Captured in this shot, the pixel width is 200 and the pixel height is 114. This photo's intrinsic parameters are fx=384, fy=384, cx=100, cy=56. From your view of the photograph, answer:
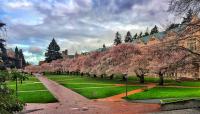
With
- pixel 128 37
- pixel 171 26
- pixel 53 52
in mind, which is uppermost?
pixel 128 37

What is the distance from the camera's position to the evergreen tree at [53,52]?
162500 millimetres

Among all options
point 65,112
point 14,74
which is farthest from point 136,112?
point 14,74

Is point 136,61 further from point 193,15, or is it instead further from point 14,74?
point 14,74

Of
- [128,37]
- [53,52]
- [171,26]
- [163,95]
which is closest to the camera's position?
[171,26]

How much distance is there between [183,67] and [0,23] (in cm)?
1376

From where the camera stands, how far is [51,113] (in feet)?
81.5

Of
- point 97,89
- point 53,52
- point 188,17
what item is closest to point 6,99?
point 188,17

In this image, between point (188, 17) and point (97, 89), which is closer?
point (188, 17)

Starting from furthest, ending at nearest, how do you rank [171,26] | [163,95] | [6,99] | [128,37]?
[128,37], [163,95], [171,26], [6,99]

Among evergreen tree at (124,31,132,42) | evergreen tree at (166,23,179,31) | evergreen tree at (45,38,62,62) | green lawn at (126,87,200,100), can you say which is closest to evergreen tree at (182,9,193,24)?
evergreen tree at (166,23,179,31)

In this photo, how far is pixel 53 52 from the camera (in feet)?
538

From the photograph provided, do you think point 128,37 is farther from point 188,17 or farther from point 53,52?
point 188,17

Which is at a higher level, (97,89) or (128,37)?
(128,37)

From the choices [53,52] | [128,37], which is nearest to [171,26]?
[53,52]
